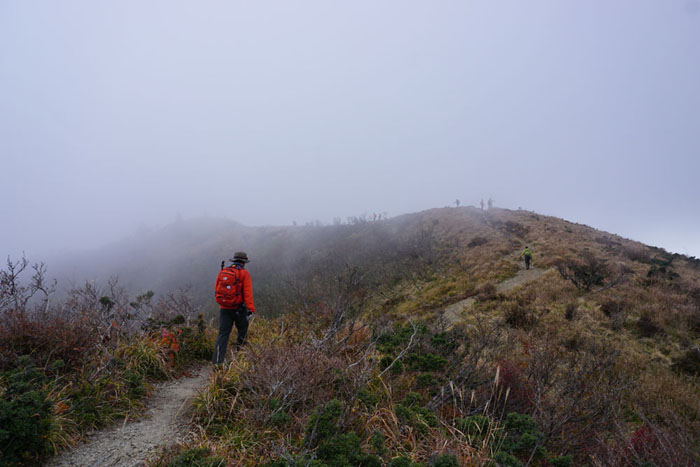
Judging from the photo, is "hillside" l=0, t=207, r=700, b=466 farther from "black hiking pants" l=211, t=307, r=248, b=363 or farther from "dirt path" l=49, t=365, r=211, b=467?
"black hiking pants" l=211, t=307, r=248, b=363

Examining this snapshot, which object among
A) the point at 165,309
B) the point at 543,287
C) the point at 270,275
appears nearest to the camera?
the point at 165,309

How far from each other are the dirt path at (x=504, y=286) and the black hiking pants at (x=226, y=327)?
7.67 m

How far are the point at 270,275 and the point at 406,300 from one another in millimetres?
12565

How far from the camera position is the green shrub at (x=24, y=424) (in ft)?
7.55

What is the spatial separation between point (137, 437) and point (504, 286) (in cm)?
1352

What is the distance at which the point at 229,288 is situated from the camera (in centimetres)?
476

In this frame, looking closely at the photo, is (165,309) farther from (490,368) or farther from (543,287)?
(543,287)

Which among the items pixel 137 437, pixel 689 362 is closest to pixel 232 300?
pixel 137 437

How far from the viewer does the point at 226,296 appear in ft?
15.6

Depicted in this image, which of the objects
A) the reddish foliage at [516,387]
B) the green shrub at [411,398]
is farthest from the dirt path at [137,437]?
the reddish foliage at [516,387]

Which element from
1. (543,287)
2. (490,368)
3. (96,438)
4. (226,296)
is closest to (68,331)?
(96,438)

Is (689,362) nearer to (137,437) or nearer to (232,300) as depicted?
(232,300)

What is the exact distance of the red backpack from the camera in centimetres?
475

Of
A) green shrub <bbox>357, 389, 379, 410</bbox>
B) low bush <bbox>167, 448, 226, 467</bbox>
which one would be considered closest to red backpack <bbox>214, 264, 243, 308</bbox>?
green shrub <bbox>357, 389, 379, 410</bbox>
